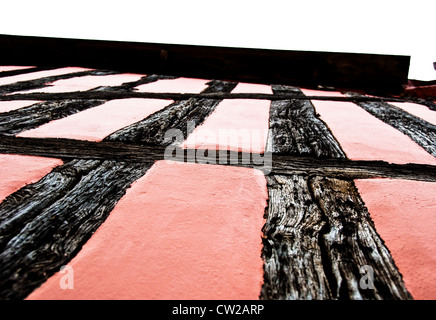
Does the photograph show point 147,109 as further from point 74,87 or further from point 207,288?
point 207,288

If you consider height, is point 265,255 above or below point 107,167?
below

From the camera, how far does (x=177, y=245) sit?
81cm

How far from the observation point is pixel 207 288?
2.28 ft

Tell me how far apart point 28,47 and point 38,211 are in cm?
404

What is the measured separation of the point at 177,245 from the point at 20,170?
30.5 inches

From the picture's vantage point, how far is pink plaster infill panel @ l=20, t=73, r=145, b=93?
8.78 ft

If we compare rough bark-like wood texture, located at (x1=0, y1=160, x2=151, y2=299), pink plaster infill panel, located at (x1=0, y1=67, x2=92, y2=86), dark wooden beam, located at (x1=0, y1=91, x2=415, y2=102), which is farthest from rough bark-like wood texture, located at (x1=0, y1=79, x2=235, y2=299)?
pink plaster infill panel, located at (x1=0, y1=67, x2=92, y2=86)

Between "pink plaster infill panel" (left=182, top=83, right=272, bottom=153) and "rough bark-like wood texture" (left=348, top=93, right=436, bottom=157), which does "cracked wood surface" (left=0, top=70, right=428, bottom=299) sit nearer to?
"pink plaster infill panel" (left=182, top=83, right=272, bottom=153)

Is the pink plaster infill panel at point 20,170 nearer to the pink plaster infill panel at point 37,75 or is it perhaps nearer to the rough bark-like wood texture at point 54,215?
the rough bark-like wood texture at point 54,215

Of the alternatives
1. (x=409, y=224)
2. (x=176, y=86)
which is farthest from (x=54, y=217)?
(x=176, y=86)

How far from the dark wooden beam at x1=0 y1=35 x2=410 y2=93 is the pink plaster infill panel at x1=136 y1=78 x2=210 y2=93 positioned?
400mm

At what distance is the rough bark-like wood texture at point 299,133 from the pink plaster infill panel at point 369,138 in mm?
62
